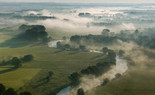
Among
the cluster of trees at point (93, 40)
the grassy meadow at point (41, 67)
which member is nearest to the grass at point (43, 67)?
the grassy meadow at point (41, 67)

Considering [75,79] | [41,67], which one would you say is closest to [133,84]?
[75,79]

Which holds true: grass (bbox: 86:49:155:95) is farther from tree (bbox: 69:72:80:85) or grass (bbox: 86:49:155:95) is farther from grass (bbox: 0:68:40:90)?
grass (bbox: 0:68:40:90)

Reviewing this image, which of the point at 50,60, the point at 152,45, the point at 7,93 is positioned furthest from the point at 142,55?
the point at 7,93

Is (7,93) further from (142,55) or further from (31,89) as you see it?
(142,55)

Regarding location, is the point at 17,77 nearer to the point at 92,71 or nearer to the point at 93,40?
the point at 92,71

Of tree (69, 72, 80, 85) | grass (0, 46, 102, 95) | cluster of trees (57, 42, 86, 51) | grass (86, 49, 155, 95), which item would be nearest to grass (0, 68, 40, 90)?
grass (0, 46, 102, 95)

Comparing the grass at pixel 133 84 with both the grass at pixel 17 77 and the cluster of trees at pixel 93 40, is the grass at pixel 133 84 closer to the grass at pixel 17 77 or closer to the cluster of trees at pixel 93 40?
the grass at pixel 17 77

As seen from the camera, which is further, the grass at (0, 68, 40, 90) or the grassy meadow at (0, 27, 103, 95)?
the grassy meadow at (0, 27, 103, 95)

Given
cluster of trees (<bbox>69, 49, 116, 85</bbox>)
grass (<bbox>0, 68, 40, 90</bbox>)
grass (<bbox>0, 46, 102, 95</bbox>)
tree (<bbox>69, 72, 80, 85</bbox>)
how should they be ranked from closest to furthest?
grass (<bbox>0, 68, 40, 90</bbox>)
grass (<bbox>0, 46, 102, 95</bbox>)
tree (<bbox>69, 72, 80, 85</bbox>)
cluster of trees (<bbox>69, 49, 116, 85</bbox>)

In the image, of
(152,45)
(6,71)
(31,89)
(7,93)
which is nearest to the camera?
(7,93)

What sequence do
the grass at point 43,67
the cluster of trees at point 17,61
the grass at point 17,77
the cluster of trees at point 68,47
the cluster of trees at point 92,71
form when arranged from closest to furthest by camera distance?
the grass at point 17,77, the grass at point 43,67, the cluster of trees at point 92,71, the cluster of trees at point 17,61, the cluster of trees at point 68,47

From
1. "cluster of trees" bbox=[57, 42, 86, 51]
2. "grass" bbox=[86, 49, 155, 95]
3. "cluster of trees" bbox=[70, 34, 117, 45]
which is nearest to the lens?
"grass" bbox=[86, 49, 155, 95]
